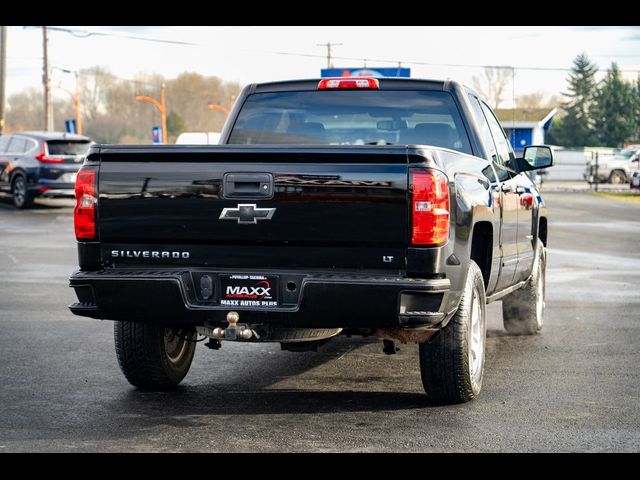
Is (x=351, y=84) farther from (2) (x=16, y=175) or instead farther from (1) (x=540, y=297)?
(2) (x=16, y=175)

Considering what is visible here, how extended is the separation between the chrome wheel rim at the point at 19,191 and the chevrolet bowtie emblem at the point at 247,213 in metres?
22.2

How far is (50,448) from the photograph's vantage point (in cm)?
537

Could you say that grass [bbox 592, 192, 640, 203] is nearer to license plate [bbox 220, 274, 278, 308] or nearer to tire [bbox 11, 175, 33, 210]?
tire [bbox 11, 175, 33, 210]

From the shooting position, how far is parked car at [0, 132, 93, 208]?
2658 centimetres

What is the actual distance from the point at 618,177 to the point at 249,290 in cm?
5289

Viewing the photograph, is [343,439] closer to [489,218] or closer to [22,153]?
[489,218]

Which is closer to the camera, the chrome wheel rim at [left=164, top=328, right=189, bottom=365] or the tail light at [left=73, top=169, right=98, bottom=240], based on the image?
the tail light at [left=73, top=169, right=98, bottom=240]

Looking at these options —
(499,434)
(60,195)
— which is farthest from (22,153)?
(499,434)

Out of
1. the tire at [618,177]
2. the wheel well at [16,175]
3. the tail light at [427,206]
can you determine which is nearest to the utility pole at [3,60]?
the wheel well at [16,175]

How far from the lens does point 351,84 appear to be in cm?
773

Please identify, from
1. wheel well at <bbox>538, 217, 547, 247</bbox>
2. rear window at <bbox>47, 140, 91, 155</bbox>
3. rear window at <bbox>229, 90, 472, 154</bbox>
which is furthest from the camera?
rear window at <bbox>47, 140, 91, 155</bbox>

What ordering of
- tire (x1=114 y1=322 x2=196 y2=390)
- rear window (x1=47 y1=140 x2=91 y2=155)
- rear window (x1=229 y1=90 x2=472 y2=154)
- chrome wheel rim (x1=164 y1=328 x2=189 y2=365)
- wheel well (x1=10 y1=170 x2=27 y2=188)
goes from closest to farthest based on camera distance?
tire (x1=114 y1=322 x2=196 y2=390), chrome wheel rim (x1=164 y1=328 x2=189 y2=365), rear window (x1=229 y1=90 x2=472 y2=154), rear window (x1=47 y1=140 x2=91 y2=155), wheel well (x1=10 y1=170 x2=27 y2=188)

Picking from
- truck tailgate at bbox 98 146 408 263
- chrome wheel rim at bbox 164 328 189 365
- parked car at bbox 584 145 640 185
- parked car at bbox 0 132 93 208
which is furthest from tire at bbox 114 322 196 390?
parked car at bbox 584 145 640 185

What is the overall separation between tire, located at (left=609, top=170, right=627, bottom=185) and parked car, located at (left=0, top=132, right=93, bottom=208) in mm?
35420
